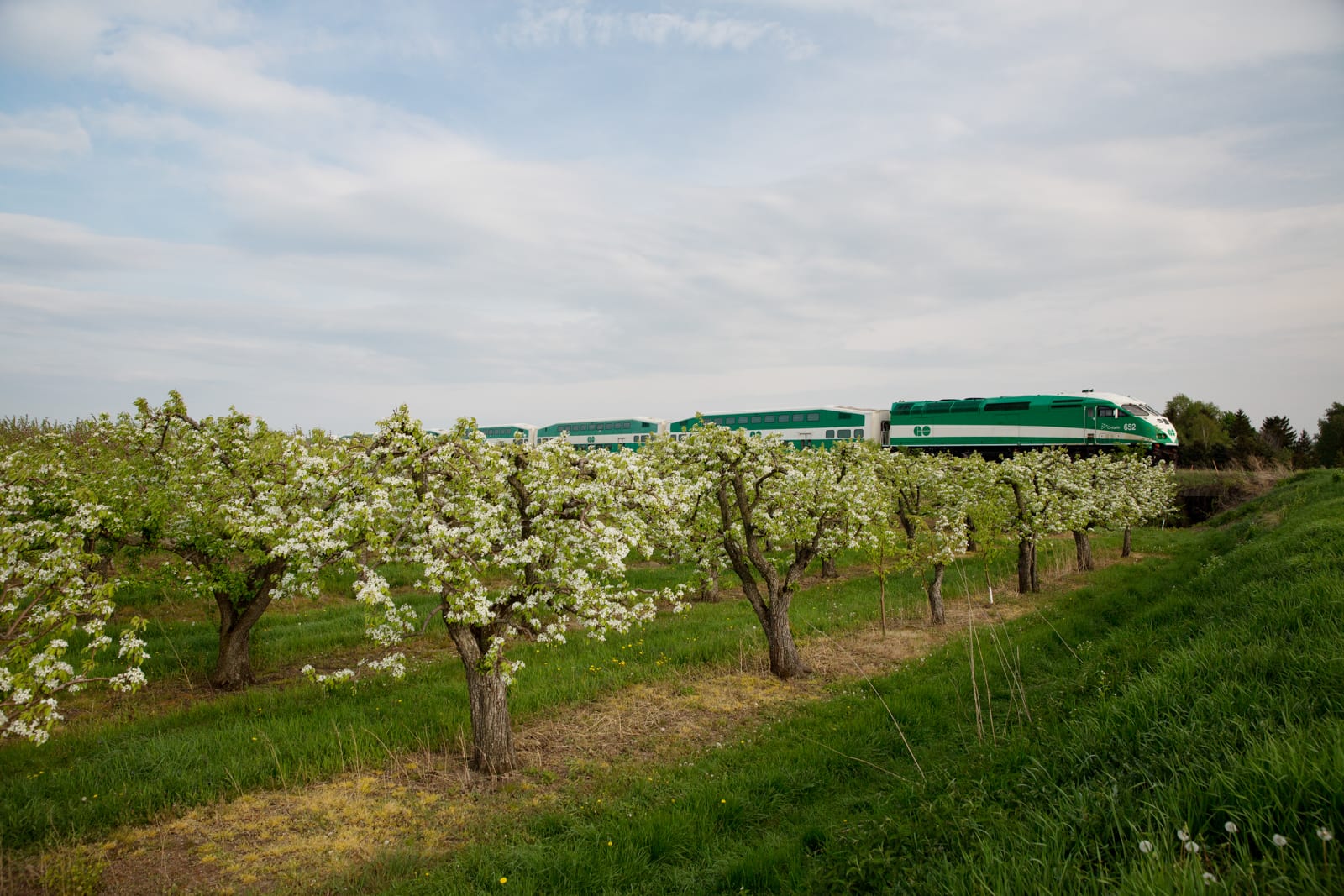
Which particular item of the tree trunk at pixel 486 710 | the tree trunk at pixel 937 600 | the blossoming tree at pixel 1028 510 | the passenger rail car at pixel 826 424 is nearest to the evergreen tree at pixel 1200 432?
the passenger rail car at pixel 826 424

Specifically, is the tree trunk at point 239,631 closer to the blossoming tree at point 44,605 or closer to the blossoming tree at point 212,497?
the blossoming tree at point 212,497

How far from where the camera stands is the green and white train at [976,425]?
4409 centimetres

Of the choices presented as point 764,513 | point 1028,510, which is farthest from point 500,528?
point 1028,510

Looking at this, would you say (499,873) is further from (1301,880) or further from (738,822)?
(1301,880)

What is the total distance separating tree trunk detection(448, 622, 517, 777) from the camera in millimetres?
10734

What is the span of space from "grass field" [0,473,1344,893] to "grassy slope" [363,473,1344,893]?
0.12 ft

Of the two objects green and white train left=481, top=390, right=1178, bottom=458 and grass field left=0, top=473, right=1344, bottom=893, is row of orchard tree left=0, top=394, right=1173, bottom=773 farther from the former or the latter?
green and white train left=481, top=390, right=1178, bottom=458

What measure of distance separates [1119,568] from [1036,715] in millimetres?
24287

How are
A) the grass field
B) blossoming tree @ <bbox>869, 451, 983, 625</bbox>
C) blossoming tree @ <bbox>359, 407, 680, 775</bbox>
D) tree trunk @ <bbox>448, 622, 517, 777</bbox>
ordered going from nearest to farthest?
the grass field < blossoming tree @ <bbox>359, 407, 680, 775</bbox> < tree trunk @ <bbox>448, 622, 517, 777</bbox> < blossoming tree @ <bbox>869, 451, 983, 625</bbox>

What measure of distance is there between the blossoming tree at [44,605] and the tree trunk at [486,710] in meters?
4.38

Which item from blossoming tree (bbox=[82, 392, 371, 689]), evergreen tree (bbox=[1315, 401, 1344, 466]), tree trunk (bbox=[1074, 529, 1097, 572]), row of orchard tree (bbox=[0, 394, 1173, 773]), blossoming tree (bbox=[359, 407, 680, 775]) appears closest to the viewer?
row of orchard tree (bbox=[0, 394, 1173, 773])

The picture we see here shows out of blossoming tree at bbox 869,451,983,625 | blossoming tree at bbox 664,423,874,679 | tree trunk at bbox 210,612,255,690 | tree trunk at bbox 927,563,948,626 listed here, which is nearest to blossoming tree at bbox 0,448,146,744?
tree trunk at bbox 210,612,255,690

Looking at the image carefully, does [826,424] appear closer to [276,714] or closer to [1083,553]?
[1083,553]

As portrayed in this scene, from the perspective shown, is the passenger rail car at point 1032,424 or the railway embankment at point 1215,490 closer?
the passenger rail car at point 1032,424
